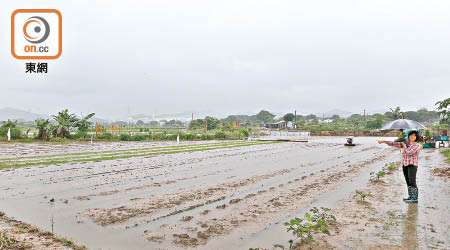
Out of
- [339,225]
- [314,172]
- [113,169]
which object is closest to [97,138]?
[113,169]

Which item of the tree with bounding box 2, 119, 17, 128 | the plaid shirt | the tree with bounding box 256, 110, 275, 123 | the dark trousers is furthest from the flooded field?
the tree with bounding box 256, 110, 275, 123

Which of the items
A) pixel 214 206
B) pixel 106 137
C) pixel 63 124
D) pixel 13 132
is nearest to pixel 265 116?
pixel 106 137

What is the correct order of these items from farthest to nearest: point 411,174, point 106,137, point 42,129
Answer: point 106,137 → point 42,129 → point 411,174

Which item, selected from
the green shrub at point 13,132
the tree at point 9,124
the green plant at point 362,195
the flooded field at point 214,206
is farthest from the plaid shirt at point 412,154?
the tree at point 9,124

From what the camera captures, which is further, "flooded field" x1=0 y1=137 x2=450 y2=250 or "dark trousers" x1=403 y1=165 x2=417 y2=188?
"dark trousers" x1=403 y1=165 x2=417 y2=188

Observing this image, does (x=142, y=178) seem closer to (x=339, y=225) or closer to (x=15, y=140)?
(x=339, y=225)

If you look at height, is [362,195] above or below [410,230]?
above

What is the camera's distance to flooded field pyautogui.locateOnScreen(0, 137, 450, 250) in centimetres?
443

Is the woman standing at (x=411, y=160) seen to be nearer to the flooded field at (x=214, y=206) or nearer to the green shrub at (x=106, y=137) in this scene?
the flooded field at (x=214, y=206)

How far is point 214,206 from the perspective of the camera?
244 inches

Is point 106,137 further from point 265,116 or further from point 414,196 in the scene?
point 265,116

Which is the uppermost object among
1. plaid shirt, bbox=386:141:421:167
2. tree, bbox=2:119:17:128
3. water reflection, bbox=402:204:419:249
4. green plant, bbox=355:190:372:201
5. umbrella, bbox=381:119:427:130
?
tree, bbox=2:119:17:128

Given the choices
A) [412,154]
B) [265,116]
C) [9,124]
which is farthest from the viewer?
[265,116]

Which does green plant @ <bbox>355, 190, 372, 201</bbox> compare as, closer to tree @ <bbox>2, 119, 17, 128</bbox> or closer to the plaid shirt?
the plaid shirt
